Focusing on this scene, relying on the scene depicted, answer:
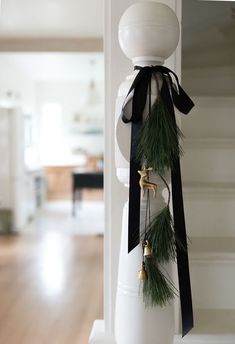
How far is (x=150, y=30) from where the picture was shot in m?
1.03

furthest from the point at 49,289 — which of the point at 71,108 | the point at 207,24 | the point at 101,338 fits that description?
the point at 71,108

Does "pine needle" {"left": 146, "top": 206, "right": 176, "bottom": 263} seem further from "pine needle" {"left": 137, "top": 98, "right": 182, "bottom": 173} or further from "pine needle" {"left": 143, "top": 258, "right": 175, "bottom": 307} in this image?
"pine needle" {"left": 137, "top": 98, "right": 182, "bottom": 173}

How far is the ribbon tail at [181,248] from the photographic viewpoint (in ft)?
3.65

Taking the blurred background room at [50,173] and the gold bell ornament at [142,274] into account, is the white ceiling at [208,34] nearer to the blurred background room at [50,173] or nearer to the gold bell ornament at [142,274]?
the blurred background room at [50,173]

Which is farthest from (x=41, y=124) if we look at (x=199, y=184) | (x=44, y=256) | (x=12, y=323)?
(x=199, y=184)

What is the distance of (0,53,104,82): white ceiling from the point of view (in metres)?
5.90

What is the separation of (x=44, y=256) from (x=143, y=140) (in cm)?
327

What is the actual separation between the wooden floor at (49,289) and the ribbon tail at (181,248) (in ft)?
3.92

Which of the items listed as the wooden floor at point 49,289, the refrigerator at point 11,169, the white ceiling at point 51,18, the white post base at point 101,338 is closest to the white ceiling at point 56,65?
the white ceiling at point 51,18

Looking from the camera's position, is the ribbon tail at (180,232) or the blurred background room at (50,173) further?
the blurred background room at (50,173)

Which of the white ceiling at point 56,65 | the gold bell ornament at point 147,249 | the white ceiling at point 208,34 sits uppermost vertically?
the white ceiling at point 56,65

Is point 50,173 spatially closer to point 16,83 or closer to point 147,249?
point 16,83

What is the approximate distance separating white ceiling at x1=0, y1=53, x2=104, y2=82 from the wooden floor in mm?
2621

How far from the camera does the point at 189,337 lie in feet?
4.36
